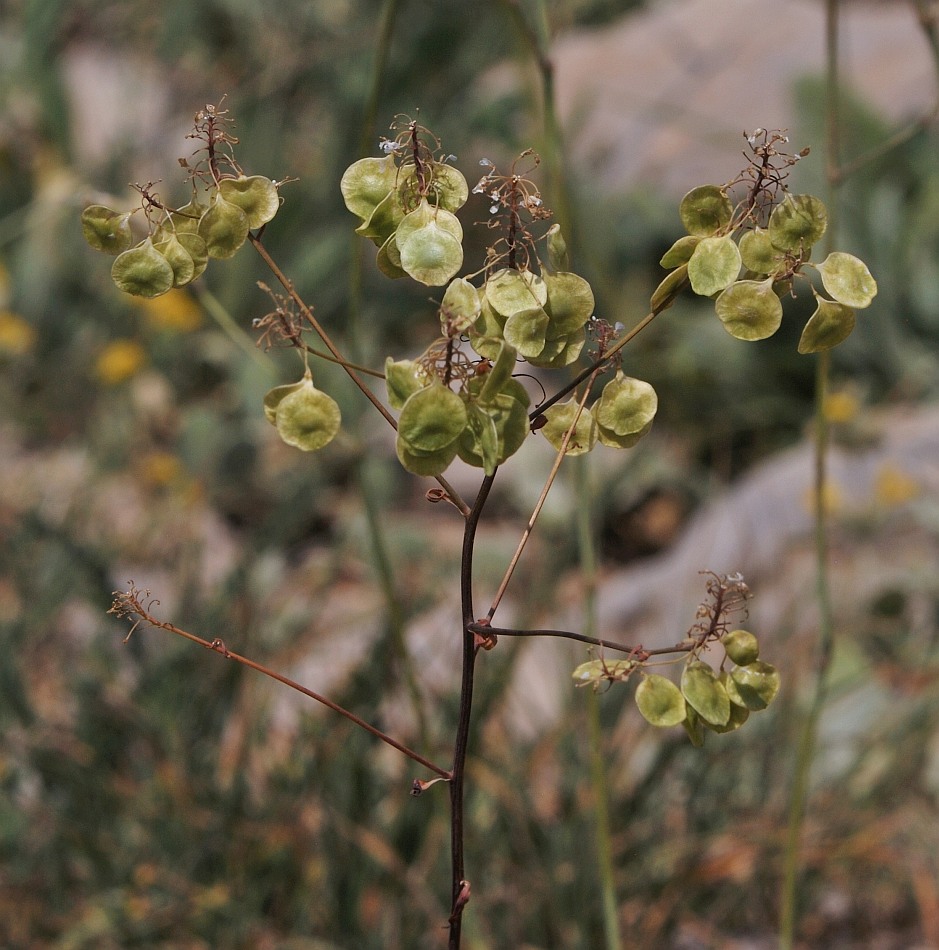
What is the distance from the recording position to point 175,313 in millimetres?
2902

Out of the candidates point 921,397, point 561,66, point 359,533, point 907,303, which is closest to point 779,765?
point 359,533

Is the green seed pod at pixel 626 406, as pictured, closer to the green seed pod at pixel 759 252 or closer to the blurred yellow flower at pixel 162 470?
the green seed pod at pixel 759 252

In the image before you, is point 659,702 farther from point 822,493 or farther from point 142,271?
point 822,493

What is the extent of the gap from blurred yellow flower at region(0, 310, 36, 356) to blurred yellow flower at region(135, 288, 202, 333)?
280mm

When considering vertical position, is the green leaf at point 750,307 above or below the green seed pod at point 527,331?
above

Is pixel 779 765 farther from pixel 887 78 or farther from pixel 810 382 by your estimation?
pixel 887 78

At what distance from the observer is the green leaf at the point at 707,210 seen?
1.68 feet

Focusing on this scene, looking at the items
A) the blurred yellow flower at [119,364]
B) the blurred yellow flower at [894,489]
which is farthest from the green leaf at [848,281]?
the blurred yellow flower at [119,364]

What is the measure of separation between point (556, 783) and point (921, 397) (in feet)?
5.57

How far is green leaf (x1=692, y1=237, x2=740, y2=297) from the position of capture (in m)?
0.49

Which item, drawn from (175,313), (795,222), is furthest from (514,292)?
(175,313)

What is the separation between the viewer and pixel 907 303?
306cm

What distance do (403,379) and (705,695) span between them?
19 centimetres

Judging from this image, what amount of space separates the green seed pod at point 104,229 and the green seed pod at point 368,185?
0.10m
